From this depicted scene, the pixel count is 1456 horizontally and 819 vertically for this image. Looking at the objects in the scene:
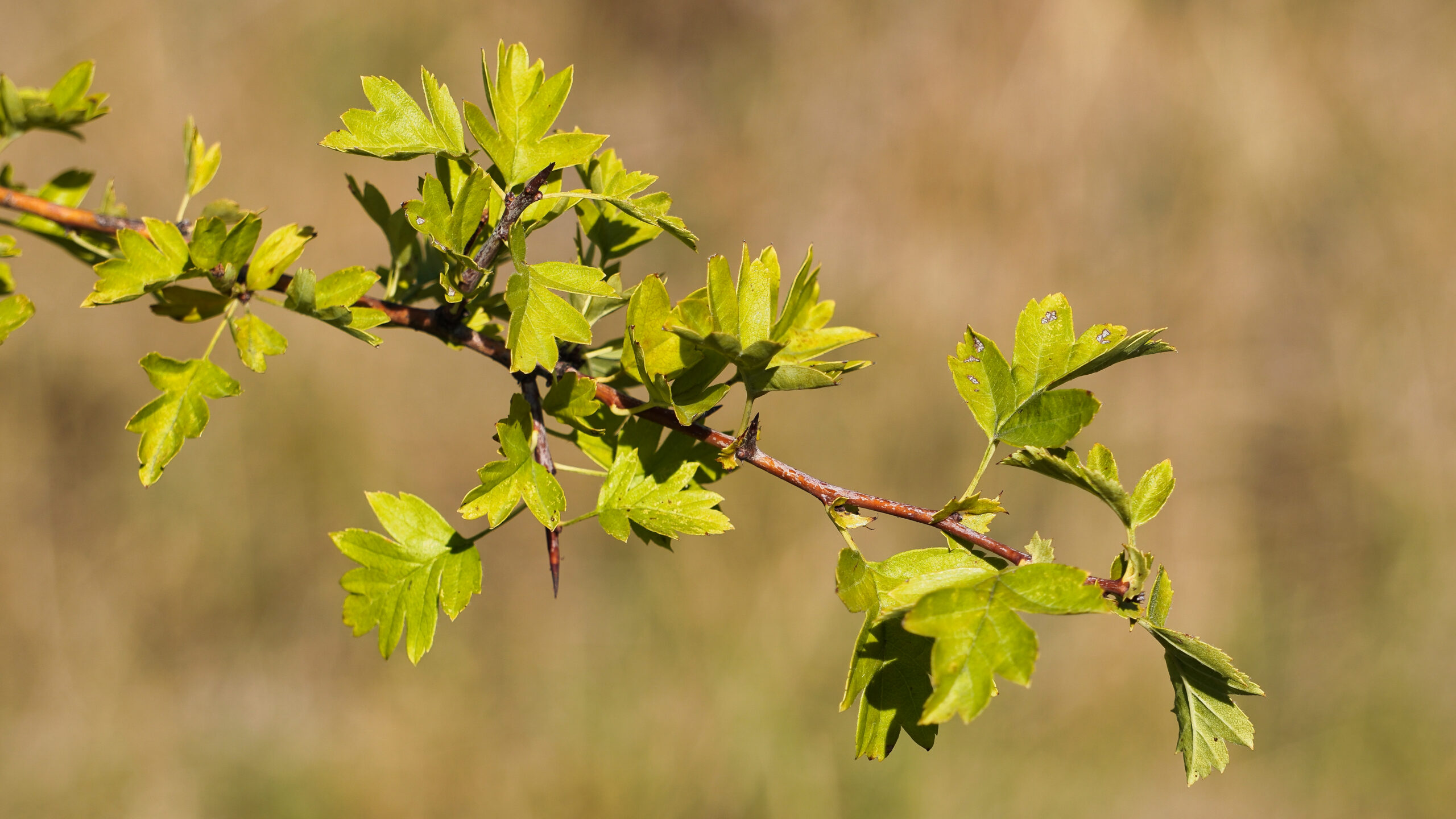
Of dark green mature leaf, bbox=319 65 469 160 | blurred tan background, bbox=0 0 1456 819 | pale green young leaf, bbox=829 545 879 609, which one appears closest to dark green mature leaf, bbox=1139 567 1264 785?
pale green young leaf, bbox=829 545 879 609

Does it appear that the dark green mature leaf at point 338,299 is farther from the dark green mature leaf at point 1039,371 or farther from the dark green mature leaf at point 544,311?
the dark green mature leaf at point 1039,371

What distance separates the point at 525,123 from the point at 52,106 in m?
0.63

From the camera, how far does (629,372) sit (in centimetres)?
82

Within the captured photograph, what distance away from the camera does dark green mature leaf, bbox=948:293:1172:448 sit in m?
0.83

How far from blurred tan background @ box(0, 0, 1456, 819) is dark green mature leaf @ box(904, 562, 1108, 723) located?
2693 mm

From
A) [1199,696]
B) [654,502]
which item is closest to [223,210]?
[654,502]

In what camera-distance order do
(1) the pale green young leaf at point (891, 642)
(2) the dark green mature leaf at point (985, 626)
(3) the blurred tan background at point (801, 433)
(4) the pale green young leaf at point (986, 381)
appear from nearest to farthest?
(2) the dark green mature leaf at point (985, 626), (1) the pale green young leaf at point (891, 642), (4) the pale green young leaf at point (986, 381), (3) the blurred tan background at point (801, 433)

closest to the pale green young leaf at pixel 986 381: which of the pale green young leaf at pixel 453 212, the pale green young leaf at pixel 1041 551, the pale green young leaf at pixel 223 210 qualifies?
the pale green young leaf at pixel 1041 551

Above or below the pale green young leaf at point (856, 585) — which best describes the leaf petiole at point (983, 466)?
above

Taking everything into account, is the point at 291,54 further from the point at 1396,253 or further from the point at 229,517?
the point at 1396,253

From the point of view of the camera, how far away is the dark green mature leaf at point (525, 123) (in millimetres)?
727

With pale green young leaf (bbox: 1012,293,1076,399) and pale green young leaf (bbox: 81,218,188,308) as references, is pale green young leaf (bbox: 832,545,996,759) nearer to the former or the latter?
pale green young leaf (bbox: 1012,293,1076,399)

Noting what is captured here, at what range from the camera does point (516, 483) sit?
31.7 inches

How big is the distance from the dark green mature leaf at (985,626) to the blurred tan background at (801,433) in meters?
2.69
